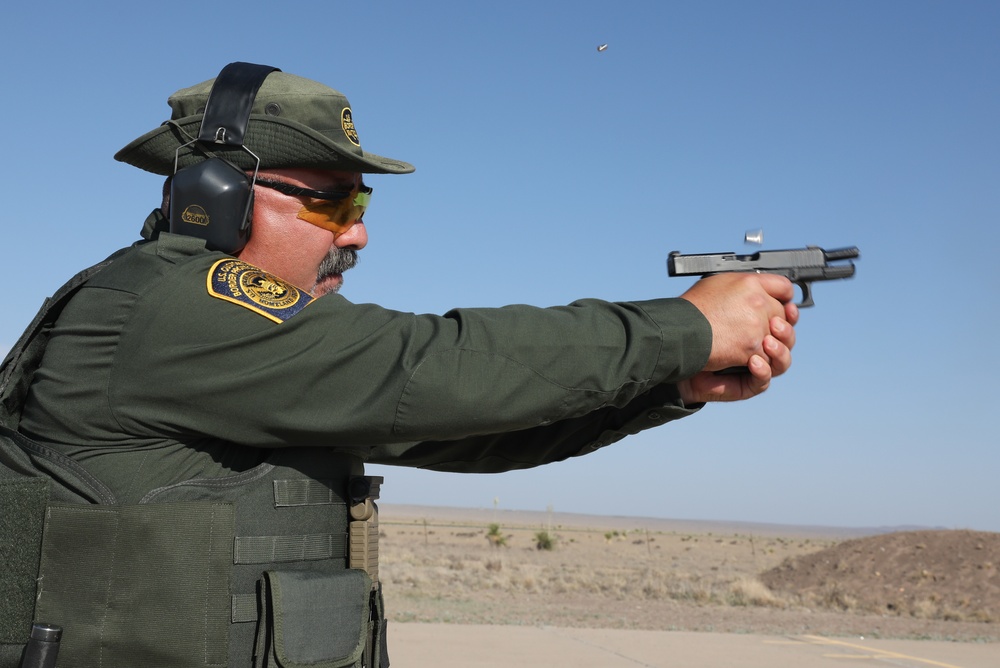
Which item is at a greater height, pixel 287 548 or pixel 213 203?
pixel 213 203

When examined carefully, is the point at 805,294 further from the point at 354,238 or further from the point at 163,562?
the point at 163,562

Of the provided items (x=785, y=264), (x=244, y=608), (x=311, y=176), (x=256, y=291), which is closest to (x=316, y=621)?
(x=244, y=608)

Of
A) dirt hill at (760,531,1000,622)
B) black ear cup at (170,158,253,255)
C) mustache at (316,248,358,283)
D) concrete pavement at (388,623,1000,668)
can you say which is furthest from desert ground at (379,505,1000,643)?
black ear cup at (170,158,253,255)

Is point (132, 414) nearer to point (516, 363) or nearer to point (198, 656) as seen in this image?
point (198, 656)

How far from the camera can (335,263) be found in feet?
8.73

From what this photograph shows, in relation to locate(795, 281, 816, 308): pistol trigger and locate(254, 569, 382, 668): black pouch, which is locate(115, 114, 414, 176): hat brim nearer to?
locate(254, 569, 382, 668): black pouch

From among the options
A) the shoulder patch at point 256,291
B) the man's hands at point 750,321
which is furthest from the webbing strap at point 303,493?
the man's hands at point 750,321

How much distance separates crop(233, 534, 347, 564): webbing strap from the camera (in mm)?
2156

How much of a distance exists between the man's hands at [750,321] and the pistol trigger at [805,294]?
0.18m

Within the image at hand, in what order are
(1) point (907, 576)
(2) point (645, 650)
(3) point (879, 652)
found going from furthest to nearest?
(1) point (907, 576) → (3) point (879, 652) → (2) point (645, 650)

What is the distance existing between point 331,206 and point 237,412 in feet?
2.49

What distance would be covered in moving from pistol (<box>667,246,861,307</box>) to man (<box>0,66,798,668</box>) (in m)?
0.19

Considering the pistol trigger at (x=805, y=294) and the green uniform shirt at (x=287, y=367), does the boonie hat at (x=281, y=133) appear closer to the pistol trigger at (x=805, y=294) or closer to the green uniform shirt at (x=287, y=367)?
the green uniform shirt at (x=287, y=367)

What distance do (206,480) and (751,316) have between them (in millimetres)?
1240
